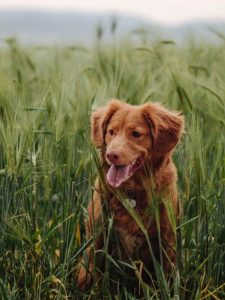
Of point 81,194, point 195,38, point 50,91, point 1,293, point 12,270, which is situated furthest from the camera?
point 195,38

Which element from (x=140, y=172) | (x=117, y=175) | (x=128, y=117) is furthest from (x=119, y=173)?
Result: (x=128, y=117)

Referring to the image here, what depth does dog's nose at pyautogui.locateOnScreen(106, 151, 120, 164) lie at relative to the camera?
8.93 feet

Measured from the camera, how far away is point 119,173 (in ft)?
9.18

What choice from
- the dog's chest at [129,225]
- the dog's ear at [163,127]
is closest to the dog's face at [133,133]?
the dog's ear at [163,127]

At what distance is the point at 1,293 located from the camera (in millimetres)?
2740

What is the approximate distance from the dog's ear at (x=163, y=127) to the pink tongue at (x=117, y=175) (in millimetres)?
201

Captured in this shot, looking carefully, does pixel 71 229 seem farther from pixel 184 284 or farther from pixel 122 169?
pixel 184 284

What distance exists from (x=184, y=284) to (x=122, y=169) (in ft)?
1.68

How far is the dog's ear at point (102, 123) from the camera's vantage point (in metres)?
3.08

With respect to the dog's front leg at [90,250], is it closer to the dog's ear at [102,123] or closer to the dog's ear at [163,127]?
the dog's ear at [102,123]

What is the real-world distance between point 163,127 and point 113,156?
1.10 feet

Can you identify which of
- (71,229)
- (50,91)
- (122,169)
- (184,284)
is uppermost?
(50,91)

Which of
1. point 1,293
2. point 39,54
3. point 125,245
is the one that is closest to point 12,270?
point 1,293

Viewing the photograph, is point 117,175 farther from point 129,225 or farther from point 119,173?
point 129,225
